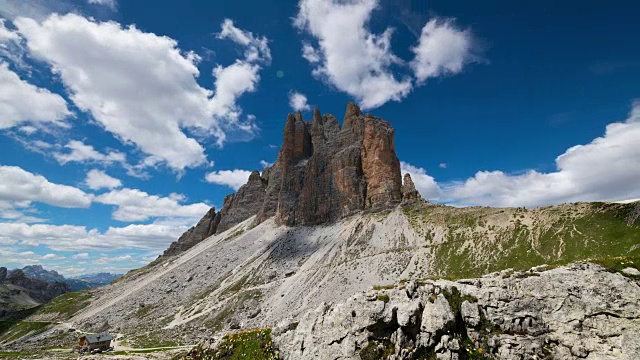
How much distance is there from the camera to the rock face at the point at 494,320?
16.4 metres

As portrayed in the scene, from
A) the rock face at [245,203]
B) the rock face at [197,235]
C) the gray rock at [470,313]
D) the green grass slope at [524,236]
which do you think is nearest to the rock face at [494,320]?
the gray rock at [470,313]

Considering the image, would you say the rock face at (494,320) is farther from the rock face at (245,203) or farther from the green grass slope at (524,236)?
the rock face at (245,203)

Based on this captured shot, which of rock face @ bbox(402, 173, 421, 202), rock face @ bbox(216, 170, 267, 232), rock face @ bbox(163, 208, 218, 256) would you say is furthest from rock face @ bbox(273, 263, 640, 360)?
rock face @ bbox(163, 208, 218, 256)

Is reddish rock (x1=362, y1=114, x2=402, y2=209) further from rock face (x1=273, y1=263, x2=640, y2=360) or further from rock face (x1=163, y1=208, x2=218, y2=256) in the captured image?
rock face (x1=163, y1=208, x2=218, y2=256)

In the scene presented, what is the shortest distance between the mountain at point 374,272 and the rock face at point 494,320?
0.23 feet

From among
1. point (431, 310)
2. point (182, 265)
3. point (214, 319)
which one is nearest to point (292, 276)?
point (214, 319)

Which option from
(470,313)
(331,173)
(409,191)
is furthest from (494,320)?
(331,173)

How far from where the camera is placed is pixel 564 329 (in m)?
17.0

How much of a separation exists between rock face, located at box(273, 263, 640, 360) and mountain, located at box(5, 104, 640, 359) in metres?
0.07

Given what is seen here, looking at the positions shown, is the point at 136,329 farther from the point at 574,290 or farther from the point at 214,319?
the point at 574,290

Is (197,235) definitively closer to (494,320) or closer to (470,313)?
(470,313)

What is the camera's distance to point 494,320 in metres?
18.6

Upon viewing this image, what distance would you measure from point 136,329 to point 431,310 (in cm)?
9498

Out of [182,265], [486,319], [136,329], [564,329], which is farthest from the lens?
[182,265]
